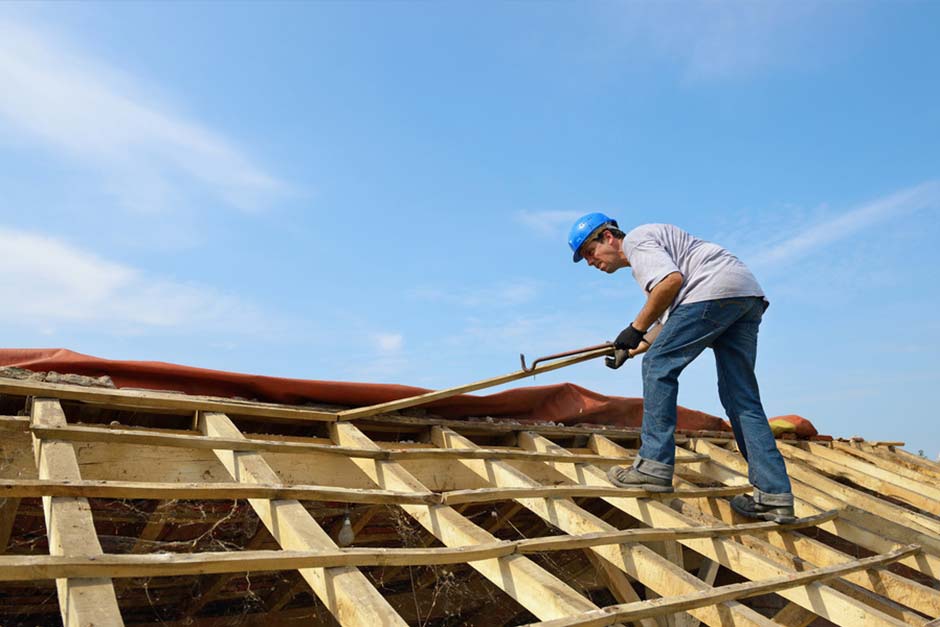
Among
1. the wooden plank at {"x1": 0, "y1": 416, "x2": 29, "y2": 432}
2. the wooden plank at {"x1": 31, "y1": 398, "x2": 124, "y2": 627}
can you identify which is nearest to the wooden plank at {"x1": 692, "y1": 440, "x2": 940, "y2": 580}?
the wooden plank at {"x1": 31, "y1": 398, "x2": 124, "y2": 627}

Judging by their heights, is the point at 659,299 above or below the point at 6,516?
above

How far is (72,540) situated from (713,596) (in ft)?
5.94

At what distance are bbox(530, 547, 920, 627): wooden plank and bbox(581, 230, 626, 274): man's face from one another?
61.2 inches

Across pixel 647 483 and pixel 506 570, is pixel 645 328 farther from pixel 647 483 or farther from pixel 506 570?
pixel 506 570

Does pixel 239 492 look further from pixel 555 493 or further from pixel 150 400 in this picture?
pixel 555 493

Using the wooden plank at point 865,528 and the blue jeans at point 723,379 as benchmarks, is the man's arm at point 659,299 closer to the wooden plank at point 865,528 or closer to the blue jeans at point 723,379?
the blue jeans at point 723,379

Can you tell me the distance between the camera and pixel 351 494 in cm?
235

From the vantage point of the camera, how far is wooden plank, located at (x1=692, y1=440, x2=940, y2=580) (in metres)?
3.30

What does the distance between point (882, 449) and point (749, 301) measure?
485cm

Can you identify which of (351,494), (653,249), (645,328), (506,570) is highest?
(653,249)

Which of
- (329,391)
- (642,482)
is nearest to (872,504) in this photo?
(642,482)

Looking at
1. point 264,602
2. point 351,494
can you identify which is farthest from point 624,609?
point 264,602

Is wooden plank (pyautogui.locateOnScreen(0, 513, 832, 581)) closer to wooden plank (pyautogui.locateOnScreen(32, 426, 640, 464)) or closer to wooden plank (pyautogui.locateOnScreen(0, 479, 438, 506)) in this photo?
wooden plank (pyautogui.locateOnScreen(0, 479, 438, 506))

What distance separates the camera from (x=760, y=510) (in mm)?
3330
